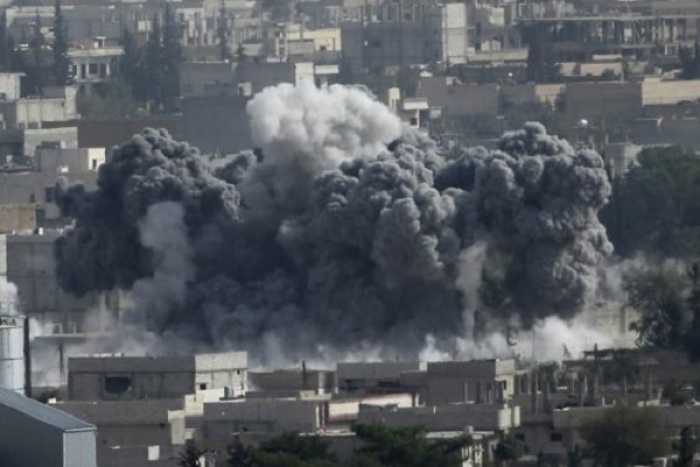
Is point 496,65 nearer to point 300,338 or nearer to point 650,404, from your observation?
point 300,338

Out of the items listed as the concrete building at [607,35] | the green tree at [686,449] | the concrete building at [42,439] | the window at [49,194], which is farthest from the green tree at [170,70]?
the concrete building at [42,439]

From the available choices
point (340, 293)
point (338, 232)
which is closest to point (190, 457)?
point (340, 293)

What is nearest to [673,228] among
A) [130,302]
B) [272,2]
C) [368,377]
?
→ [130,302]

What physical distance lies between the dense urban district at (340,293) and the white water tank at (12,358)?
4 centimetres

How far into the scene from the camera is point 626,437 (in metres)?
65.3

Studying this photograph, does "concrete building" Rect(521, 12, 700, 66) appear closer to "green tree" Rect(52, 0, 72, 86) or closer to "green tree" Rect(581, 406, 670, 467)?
"green tree" Rect(52, 0, 72, 86)

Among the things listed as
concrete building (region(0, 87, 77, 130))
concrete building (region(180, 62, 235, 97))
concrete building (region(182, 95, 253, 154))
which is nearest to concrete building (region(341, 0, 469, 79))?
concrete building (region(180, 62, 235, 97))

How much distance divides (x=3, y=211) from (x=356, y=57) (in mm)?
45284

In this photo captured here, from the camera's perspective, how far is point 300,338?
84562 mm

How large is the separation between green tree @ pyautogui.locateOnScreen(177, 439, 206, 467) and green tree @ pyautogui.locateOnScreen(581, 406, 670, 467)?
486 centimetres

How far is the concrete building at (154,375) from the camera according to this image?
253 ft

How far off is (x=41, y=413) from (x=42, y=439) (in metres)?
0.84

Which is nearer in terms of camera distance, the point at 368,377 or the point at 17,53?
the point at 368,377

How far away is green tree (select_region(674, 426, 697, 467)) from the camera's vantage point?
2400 inches
